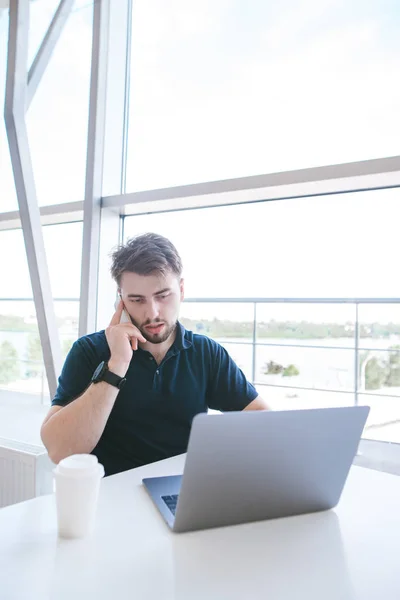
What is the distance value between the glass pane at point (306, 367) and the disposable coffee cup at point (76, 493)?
239 centimetres

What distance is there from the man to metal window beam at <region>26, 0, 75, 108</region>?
4.10 feet

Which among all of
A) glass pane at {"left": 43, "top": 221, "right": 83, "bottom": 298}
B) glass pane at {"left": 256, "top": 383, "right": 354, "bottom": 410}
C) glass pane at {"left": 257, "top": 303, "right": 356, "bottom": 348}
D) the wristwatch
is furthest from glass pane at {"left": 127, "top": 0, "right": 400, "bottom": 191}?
glass pane at {"left": 256, "top": 383, "right": 354, "bottom": 410}

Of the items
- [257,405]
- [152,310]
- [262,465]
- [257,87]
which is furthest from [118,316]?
[257,87]

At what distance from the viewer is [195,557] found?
0.61 metres

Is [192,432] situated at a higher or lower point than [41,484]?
higher

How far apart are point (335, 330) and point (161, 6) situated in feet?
6.84

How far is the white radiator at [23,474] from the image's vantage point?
1.78 metres

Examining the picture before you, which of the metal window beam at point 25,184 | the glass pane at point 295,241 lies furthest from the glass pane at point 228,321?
the metal window beam at point 25,184

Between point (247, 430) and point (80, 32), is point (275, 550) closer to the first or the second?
point (247, 430)

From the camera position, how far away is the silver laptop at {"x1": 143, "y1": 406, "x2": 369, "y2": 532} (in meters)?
0.62

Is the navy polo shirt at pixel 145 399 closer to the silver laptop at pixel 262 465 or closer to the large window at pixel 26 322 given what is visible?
the silver laptop at pixel 262 465

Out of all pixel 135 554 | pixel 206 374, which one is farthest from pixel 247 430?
pixel 206 374

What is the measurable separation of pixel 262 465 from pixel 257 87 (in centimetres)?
160

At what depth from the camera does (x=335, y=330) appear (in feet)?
9.68
